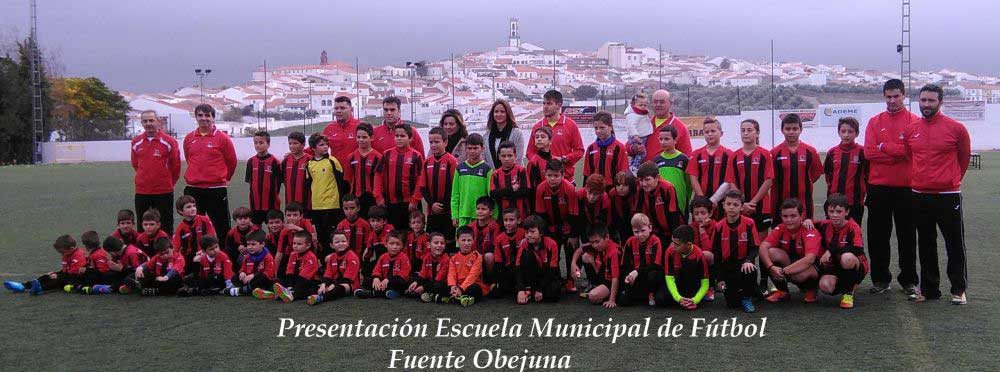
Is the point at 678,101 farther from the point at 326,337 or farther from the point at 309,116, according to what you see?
the point at 326,337

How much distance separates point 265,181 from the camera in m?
7.18

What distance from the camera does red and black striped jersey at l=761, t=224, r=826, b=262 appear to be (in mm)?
5574

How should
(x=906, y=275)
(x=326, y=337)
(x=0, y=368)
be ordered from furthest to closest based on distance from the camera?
(x=906, y=275) → (x=326, y=337) → (x=0, y=368)

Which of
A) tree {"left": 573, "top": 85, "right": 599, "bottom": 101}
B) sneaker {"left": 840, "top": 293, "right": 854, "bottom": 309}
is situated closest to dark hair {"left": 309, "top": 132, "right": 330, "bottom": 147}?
sneaker {"left": 840, "top": 293, "right": 854, "bottom": 309}

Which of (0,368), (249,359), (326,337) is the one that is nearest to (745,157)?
(326,337)

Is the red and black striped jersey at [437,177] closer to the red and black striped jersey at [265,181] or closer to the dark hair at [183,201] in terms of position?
the red and black striped jersey at [265,181]

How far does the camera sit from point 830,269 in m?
5.52

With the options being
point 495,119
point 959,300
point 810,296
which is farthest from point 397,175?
point 959,300

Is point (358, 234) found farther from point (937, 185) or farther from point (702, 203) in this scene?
point (937, 185)

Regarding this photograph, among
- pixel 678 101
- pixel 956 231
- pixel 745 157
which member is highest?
pixel 678 101

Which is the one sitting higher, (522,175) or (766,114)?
(766,114)

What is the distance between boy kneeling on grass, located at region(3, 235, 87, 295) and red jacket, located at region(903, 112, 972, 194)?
605cm

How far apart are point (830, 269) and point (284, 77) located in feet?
199

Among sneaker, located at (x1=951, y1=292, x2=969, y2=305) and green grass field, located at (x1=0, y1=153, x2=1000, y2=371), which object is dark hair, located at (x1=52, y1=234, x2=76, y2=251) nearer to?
green grass field, located at (x1=0, y1=153, x2=1000, y2=371)
